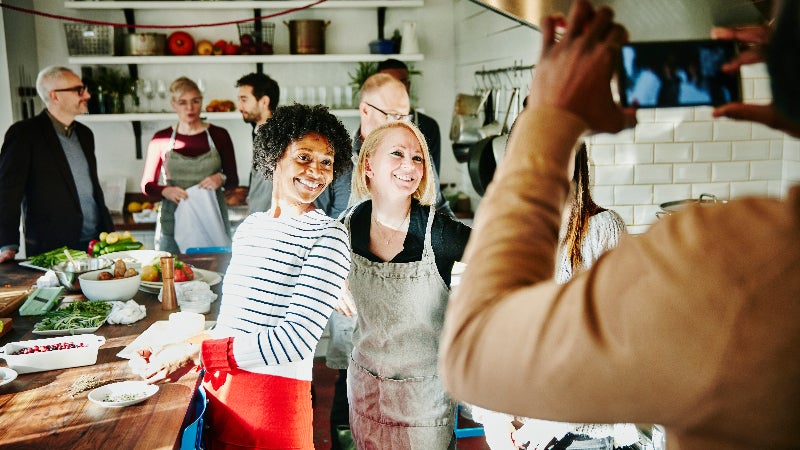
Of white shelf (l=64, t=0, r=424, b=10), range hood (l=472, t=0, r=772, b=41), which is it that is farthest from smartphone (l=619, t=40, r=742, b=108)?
white shelf (l=64, t=0, r=424, b=10)

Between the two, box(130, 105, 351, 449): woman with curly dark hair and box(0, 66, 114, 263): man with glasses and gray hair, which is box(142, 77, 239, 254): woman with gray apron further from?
box(130, 105, 351, 449): woman with curly dark hair

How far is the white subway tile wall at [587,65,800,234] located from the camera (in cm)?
323

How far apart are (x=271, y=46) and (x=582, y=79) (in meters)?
5.14

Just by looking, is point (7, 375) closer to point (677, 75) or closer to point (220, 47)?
point (677, 75)

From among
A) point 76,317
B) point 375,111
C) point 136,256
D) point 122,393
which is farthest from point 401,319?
point 136,256

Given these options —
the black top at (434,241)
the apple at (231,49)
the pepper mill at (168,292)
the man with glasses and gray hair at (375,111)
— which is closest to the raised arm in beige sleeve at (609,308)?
the black top at (434,241)

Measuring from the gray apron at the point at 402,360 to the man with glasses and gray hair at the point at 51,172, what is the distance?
7.96ft

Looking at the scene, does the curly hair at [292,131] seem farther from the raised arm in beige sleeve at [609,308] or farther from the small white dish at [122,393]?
the raised arm in beige sleeve at [609,308]

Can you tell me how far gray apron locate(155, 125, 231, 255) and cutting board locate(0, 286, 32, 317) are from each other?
143 cm

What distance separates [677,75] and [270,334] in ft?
4.26

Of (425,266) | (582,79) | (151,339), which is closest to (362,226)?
(425,266)

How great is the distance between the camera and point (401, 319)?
2.14m

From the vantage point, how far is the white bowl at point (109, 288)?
2723 mm

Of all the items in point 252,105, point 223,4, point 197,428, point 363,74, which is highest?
point 223,4
